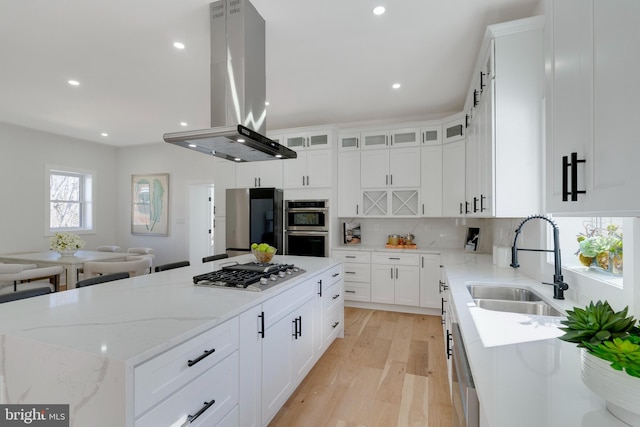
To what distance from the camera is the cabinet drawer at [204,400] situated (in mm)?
1046

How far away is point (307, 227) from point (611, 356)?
394cm

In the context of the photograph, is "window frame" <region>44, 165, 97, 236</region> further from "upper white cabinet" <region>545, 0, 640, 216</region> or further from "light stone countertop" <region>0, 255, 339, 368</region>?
"upper white cabinet" <region>545, 0, 640, 216</region>

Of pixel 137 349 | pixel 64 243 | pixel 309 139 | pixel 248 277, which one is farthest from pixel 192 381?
pixel 64 243

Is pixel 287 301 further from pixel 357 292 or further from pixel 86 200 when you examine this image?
pixel 86 200

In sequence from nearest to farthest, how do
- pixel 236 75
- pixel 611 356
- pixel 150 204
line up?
pixel 611 356 < pixel 236 75 < pixel 150 204

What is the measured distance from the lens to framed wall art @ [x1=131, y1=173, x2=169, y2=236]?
20.4ft

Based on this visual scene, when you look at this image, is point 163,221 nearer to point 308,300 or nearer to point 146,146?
point 146,146

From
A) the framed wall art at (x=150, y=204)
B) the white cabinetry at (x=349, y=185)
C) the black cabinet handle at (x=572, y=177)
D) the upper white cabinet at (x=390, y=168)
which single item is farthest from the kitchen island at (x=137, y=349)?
the framed wall art at (x=150, y=204)

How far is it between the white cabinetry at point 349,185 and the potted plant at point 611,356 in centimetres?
379

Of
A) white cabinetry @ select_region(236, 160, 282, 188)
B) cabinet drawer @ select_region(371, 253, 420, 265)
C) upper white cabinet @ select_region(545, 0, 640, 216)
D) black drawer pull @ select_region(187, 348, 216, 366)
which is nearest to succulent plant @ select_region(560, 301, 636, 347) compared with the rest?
upper white cabinet @ select_region(545, 0, 640, 216)

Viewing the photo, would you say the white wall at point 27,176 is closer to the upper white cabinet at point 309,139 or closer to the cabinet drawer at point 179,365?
the upper white cabinet at point 309,139

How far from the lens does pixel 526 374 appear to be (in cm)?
90

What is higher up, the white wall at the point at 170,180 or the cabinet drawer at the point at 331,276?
the white wall at the point at 170,180

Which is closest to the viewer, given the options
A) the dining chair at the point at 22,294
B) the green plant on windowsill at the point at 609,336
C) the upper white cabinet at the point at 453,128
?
the green plant on windowsill at the point at 609,336
